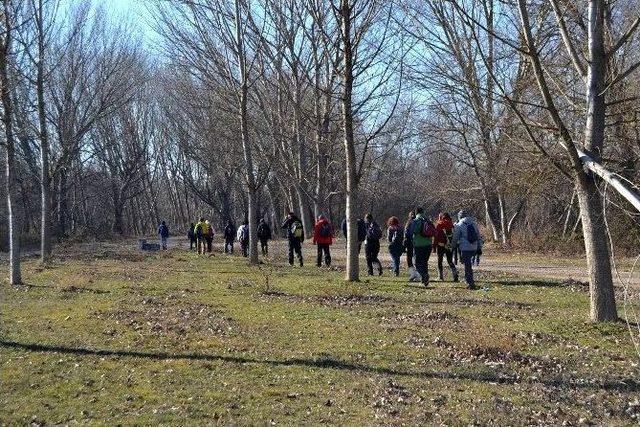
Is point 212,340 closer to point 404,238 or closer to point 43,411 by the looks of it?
point 43,411

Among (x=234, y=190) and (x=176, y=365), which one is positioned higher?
(x=234, y=190)

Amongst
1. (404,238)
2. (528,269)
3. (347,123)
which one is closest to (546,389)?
(347,123)

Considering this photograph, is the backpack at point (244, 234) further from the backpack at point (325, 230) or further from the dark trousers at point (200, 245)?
the backpack at point (325, 230)

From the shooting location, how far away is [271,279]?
60.7ft

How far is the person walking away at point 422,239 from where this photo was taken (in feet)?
53.5

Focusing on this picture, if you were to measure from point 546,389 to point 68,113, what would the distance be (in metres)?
28.3

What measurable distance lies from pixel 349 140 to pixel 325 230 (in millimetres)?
5811

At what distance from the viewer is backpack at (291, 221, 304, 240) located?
73.9ft

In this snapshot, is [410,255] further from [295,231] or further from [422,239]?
[295,231]

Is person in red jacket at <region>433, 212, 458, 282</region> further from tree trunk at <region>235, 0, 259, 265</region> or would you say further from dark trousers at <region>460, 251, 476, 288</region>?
tree trunk at <region>235, 0, 259, 265</region>

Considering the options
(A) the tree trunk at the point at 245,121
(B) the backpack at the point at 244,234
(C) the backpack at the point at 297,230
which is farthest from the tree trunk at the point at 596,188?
(B) the backpack at the point at 244,234

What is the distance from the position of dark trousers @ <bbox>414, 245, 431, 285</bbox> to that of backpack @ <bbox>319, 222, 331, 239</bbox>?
531 centimetres

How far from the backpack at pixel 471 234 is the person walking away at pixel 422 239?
1214 mm

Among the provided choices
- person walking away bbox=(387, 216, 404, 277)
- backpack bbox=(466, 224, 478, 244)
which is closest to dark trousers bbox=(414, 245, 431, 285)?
backpack bbox=(466, 224, 478, 244)
